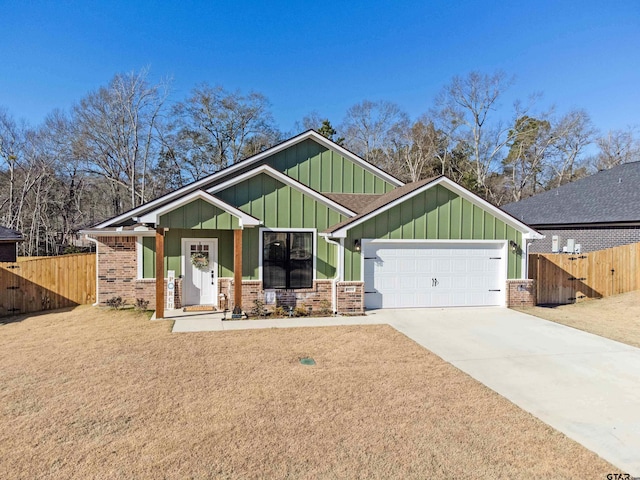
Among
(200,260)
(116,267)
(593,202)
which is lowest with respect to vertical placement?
(116,267)

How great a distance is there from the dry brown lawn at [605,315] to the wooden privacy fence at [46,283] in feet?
44.7

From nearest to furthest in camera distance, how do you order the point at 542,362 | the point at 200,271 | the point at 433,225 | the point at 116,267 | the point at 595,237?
the point at 542,362, the point at 433,225, the point at 200,271, the point at 116,267, the point at 595,237

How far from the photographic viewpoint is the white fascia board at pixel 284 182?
426 inches

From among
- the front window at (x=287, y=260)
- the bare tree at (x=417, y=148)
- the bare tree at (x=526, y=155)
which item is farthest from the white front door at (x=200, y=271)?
the bare tree at (x=526, y=155)

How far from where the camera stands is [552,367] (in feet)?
21.6

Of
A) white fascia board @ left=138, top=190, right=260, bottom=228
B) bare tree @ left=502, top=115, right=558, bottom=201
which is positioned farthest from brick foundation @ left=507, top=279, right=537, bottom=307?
bare tree @ left=502, top=115, right=558, bottom=201

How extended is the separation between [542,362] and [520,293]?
552 centimetres

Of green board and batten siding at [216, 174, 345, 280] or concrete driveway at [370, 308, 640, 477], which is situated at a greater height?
green board and batten siding at [216, 174, 345, 280]

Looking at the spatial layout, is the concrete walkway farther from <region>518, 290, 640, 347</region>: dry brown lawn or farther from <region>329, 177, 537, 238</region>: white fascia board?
<region>329, 177, 537, 238</region>: white fascia board

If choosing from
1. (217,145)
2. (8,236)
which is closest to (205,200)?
(8,236)

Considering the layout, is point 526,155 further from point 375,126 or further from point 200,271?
point 200,271

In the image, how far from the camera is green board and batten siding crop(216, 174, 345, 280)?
11.0 metres

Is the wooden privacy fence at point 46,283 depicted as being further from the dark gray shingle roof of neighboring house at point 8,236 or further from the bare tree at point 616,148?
the bare tree at point 616,148

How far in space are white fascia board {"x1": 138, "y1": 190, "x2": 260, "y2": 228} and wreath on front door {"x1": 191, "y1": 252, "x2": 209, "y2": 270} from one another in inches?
78.7
